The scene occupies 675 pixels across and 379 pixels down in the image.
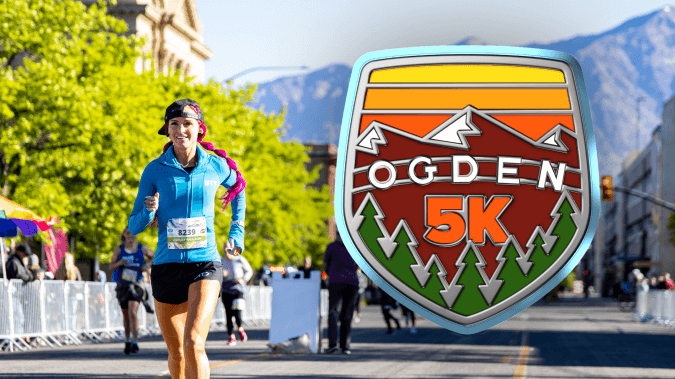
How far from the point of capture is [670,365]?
1422cm

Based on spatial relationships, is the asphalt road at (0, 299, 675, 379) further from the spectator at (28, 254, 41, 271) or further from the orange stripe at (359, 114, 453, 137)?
the orange stripe at (359, 114, 453, 137)

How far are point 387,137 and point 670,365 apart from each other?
1300 centimetres

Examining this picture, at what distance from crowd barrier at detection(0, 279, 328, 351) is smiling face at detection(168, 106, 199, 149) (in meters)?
12.3

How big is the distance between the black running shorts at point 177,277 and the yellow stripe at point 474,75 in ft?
8.44

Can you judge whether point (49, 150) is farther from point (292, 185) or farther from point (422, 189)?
point (422, 189)

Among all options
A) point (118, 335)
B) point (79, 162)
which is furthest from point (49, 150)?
point (118, 335)

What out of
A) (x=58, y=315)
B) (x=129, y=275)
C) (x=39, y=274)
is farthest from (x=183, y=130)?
(x=58, y=315)

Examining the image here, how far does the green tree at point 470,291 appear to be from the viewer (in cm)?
227

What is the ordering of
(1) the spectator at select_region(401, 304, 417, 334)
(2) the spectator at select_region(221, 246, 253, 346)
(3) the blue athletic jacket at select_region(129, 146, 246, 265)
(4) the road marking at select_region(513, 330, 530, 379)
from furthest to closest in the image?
(1) the spectator at select_region(401, 304, 417, 334) < (2) the spectator at select_region(221, 246, 253, 346) < (4) the road marking at select_region(513, 330, 530, 379) < (3) the blue athletic jacket at select_region(129, 146, 246, 265)

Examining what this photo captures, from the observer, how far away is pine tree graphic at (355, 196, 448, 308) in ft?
7.40

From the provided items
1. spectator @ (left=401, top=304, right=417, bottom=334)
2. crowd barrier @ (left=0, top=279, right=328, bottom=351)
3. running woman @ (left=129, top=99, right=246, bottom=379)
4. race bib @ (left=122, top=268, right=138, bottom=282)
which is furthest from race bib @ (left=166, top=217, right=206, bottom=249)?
spectator @ (left=401, top=304, right=417, bottom=334)

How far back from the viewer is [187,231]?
4.67 meters

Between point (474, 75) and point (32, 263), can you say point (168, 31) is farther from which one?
point (474, 75)

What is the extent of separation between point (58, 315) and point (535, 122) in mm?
16831
